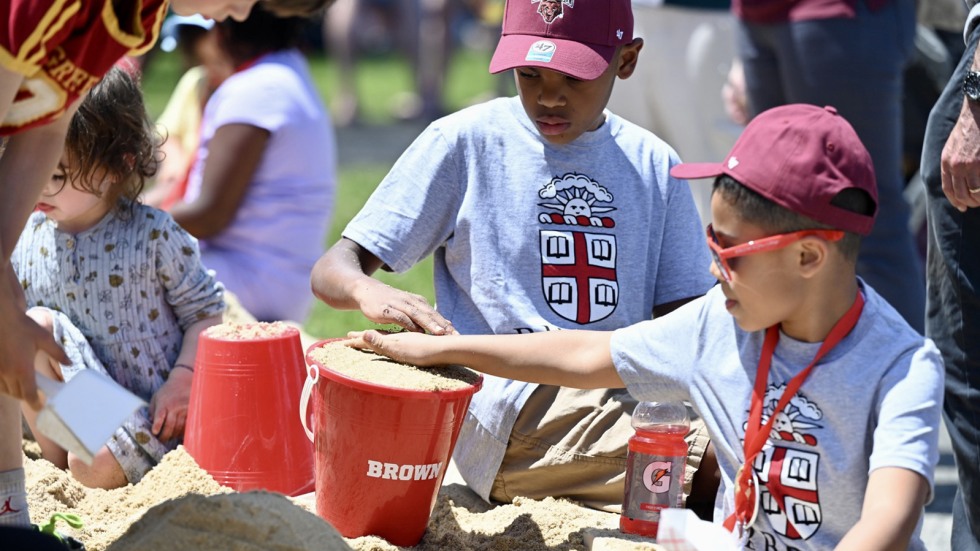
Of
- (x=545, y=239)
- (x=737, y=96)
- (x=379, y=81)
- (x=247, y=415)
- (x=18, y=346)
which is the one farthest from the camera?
(x=379, y=81)

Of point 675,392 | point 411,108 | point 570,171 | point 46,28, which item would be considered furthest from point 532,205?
point 411,108

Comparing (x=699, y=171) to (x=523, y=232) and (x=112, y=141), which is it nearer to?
(x=523, y=232)

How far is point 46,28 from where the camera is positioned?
2006 mm

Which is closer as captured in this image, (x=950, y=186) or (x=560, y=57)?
(x=950, y=186)

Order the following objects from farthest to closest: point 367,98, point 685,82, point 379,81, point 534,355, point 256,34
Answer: point 379,81 → point 367,98 → point 685,82 → point 256,34 → point 534,355

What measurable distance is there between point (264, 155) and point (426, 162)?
1606 millimetres

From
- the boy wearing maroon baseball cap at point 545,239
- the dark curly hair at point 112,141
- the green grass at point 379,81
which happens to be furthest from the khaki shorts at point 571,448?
the green grass at point 379,81

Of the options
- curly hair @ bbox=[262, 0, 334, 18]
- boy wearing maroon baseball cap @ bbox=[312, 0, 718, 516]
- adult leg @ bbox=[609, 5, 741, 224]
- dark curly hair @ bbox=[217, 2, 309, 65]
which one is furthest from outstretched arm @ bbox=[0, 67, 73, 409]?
adult leg @ bbox=[609, 5, 741, 224]

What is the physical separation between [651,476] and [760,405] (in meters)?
0.49

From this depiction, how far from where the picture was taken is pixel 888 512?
6.99ft

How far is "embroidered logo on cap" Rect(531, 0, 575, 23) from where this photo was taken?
9.77 ft

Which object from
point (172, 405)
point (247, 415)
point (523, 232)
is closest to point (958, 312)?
point (523, 232)

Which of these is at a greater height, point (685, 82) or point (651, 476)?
point (685, 82)

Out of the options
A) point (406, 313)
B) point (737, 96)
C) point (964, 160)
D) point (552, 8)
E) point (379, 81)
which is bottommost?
point (379, 81)
